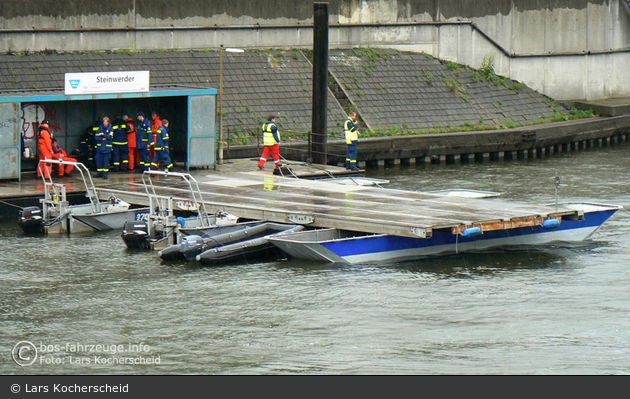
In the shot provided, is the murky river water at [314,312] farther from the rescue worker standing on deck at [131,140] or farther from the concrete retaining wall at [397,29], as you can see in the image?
the concrete retaining wall at [397,29]

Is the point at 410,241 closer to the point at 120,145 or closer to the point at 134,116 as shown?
the point at 120,145

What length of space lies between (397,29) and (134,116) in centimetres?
1474

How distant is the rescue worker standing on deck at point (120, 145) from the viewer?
27031 millimetres

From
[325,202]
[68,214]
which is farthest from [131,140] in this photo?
[325,202]

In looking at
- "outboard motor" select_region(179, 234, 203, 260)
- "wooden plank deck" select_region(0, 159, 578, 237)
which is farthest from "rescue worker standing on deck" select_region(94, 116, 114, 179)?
"outboard motor" select_region(179, 234, 203, 260)

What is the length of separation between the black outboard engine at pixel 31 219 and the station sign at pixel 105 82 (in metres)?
3.44

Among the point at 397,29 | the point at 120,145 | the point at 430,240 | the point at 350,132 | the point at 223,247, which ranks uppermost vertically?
the point at 397,29

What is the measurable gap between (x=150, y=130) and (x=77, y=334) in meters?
11.1

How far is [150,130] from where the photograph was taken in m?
26.7

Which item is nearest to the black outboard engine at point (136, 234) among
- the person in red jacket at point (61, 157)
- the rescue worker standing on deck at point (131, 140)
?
the person in red jacket at point (61, 157)

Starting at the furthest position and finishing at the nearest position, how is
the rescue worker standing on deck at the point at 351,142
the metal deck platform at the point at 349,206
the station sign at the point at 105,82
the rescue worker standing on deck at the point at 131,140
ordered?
the rescue worker standing on deck at the point at 351,142, the rescue worker standing on deck at the point at 131,140, the station sign at the point at 105,82, the metal deck platform at the point at 349,206

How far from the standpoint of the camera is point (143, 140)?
26.9m
